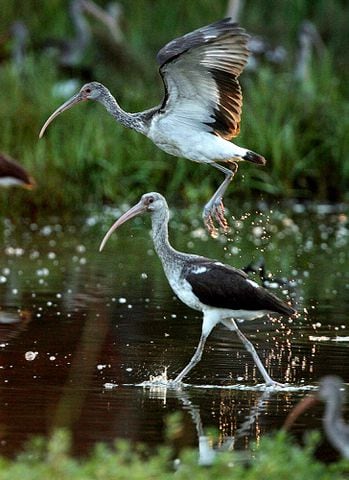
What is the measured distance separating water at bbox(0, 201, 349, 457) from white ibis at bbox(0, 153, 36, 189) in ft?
1.81

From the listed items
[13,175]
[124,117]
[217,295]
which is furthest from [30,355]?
[13,175]

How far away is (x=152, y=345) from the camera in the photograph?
10.3 m

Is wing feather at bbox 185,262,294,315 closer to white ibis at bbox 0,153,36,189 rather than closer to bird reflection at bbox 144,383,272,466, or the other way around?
bird reflection at bbox 144,383,272,466

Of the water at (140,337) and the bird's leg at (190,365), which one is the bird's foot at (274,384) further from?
the bird's leg at (190,365)

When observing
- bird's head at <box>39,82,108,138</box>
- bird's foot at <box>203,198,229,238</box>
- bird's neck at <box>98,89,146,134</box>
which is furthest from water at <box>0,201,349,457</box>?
bird's head at <box>39,82,108,138</box>

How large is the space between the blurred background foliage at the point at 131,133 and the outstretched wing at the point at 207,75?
7.01 metres

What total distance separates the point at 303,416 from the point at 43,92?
11.9 metres

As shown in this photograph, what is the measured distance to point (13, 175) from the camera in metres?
16.4

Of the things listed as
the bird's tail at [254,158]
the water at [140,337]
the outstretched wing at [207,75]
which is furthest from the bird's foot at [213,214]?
the water at [140,337]

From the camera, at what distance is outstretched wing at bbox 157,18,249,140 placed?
9648 mm

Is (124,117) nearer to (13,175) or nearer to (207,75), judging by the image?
(207,75)

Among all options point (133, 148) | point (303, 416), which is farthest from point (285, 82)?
point (303, 416)

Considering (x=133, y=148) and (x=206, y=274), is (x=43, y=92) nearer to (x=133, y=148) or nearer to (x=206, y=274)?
(x=133, y=148)

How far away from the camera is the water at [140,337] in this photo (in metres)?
8.08
